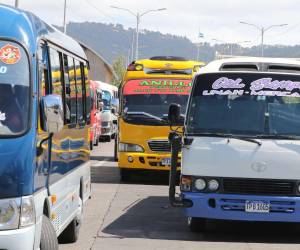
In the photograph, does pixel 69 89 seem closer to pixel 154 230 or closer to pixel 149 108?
pixel 154 230

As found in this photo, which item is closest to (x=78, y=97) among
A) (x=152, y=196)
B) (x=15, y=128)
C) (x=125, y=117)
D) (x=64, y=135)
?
(x=64, y=135)

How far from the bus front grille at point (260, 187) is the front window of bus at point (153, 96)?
7.68 metres

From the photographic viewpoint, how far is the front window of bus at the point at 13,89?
6.40 meters

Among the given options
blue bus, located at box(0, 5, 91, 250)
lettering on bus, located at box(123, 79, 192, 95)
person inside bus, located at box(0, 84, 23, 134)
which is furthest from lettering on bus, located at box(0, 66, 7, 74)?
lettering on bus, located at box(123, 79, 192, 95)

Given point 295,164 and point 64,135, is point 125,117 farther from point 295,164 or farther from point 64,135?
point 64,135

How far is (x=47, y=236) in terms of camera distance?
22.6 feet

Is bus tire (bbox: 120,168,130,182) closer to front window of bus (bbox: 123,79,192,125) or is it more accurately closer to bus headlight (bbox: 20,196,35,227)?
front window of bus (bbox: 123,79,192,125)

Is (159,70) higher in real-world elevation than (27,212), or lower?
higher

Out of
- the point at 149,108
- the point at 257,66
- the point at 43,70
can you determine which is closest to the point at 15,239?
the point at 43,70

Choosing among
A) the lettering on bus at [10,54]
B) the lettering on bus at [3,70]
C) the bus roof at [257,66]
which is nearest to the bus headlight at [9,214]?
the lettering on bus at [3,70]

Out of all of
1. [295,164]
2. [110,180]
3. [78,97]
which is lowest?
[110,180]

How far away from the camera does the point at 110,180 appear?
18219mm

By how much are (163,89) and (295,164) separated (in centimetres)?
831

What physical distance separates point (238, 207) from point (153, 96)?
831 centimetres
